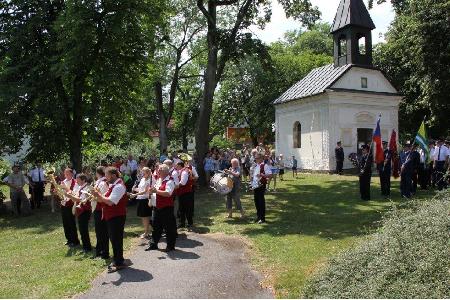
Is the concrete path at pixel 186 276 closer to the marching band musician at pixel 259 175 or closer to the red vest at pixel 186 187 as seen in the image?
the red vest at pixel 186 187

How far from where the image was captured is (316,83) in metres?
29.7

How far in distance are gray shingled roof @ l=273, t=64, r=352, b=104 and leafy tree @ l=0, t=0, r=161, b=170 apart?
1139 centimetres

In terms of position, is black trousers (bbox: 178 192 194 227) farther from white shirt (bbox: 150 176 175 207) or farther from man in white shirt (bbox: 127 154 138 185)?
man in white shirt (bbox: 127 154 138 185)

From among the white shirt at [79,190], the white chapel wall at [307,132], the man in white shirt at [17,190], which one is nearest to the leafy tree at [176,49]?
the white chapel wall at [307,132]

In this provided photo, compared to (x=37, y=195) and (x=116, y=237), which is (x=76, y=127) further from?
(x=116, y=237)

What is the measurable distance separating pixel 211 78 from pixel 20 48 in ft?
29.1

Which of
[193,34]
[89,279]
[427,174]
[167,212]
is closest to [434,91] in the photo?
[427,174]

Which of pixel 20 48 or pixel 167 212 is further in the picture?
pixel 20 48

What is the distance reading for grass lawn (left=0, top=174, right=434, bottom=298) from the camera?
8.51m

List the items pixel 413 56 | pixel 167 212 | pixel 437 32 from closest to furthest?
pixel 167 212
pixel 437 32
pixel 413 56

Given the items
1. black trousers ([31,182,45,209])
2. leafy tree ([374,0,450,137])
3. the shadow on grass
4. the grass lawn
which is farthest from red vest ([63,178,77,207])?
leafy tree ([374,0,450,137])

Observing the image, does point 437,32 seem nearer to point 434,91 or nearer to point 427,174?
point 434,91

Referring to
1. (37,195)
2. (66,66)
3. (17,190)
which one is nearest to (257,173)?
(66,66)

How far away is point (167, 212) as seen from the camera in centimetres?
1038
